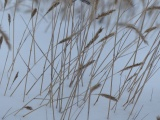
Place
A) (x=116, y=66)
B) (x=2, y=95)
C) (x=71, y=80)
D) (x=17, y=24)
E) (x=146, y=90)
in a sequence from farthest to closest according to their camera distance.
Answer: (x=17, y=24)
(x=116, y=66)
(x=146, y=90)
(x=71, y=80)
(x=2, y=95)

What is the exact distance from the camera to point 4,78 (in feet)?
5.88

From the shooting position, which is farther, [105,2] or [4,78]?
[105,2]

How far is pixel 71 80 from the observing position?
1745mm

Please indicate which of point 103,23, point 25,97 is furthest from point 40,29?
point 25,97

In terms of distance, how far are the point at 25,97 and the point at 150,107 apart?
0.68 meters

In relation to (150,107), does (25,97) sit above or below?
above

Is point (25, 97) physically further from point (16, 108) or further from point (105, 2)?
point (105, 2)

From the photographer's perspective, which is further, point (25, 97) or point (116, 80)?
point (116, 80)

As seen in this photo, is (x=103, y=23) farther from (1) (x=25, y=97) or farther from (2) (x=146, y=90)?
(1) (x=25, y=97)

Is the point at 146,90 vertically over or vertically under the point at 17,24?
under

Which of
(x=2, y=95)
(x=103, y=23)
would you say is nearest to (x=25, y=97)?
(x=2, y=95)

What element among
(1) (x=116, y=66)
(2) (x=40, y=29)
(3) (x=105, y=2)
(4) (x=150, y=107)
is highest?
(3) (x=105, y=2)

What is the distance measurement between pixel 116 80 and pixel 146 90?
0.19 m

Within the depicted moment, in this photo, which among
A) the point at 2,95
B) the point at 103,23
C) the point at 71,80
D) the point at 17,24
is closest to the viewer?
the point at 2,95
